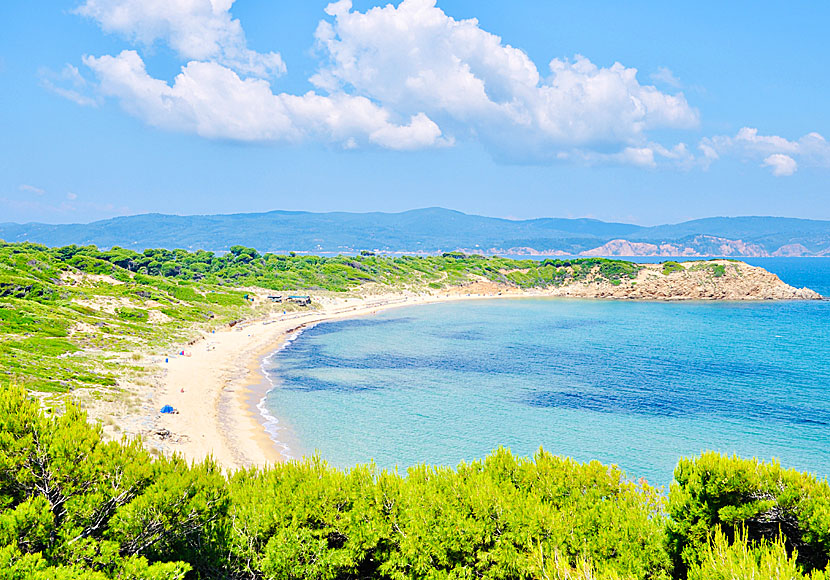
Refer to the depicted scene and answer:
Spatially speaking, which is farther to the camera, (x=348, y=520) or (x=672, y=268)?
(x=672, y=268)

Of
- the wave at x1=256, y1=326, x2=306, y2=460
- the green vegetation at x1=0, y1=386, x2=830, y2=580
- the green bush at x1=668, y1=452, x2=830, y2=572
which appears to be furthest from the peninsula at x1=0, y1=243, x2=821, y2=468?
the green bush at x1=668, y1=452, x2=830, y2=572

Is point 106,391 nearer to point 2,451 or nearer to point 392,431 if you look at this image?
point 392,431

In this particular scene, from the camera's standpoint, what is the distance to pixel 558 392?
43.2 metres

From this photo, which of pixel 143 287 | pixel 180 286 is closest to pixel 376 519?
pixel 143 287

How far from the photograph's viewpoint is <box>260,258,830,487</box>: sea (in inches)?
1201

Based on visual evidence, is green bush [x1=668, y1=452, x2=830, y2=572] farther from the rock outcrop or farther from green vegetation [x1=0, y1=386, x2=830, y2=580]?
the rock outcrop

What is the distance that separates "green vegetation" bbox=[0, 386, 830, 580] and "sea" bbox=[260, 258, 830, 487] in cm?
1423

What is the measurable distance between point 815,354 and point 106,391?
6620 centimetres

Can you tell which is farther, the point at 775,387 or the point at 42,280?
the point at 42,280

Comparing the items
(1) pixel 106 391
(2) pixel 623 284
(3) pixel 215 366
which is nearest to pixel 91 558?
(1) pixel 106 391

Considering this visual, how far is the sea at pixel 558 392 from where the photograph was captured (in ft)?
100

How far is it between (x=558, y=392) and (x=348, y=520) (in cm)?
3321

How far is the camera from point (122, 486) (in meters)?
11.4

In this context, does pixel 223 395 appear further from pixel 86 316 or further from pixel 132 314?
pixel 132 314
